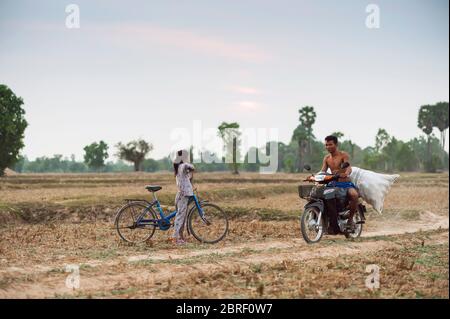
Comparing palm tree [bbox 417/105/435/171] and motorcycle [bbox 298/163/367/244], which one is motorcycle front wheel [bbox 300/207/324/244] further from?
palm tree [bbox 417/105/435/171]

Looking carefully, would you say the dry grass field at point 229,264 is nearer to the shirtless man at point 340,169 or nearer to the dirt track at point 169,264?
the dirt track at point 169,264

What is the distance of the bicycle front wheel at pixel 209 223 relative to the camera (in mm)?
11578

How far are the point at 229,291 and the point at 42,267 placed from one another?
3809mm

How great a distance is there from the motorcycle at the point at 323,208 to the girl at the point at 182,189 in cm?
260

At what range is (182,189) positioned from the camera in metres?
11.5

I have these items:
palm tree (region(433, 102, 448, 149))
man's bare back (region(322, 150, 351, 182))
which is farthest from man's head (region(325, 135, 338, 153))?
palm tree (region(433, 102, 448, 149))

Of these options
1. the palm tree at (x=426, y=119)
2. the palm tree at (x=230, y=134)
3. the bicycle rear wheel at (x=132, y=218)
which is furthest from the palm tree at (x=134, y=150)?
the bicycle rear wheel at (x=132, y=218)

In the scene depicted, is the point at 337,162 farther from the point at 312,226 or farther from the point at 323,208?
the point at 312,226
